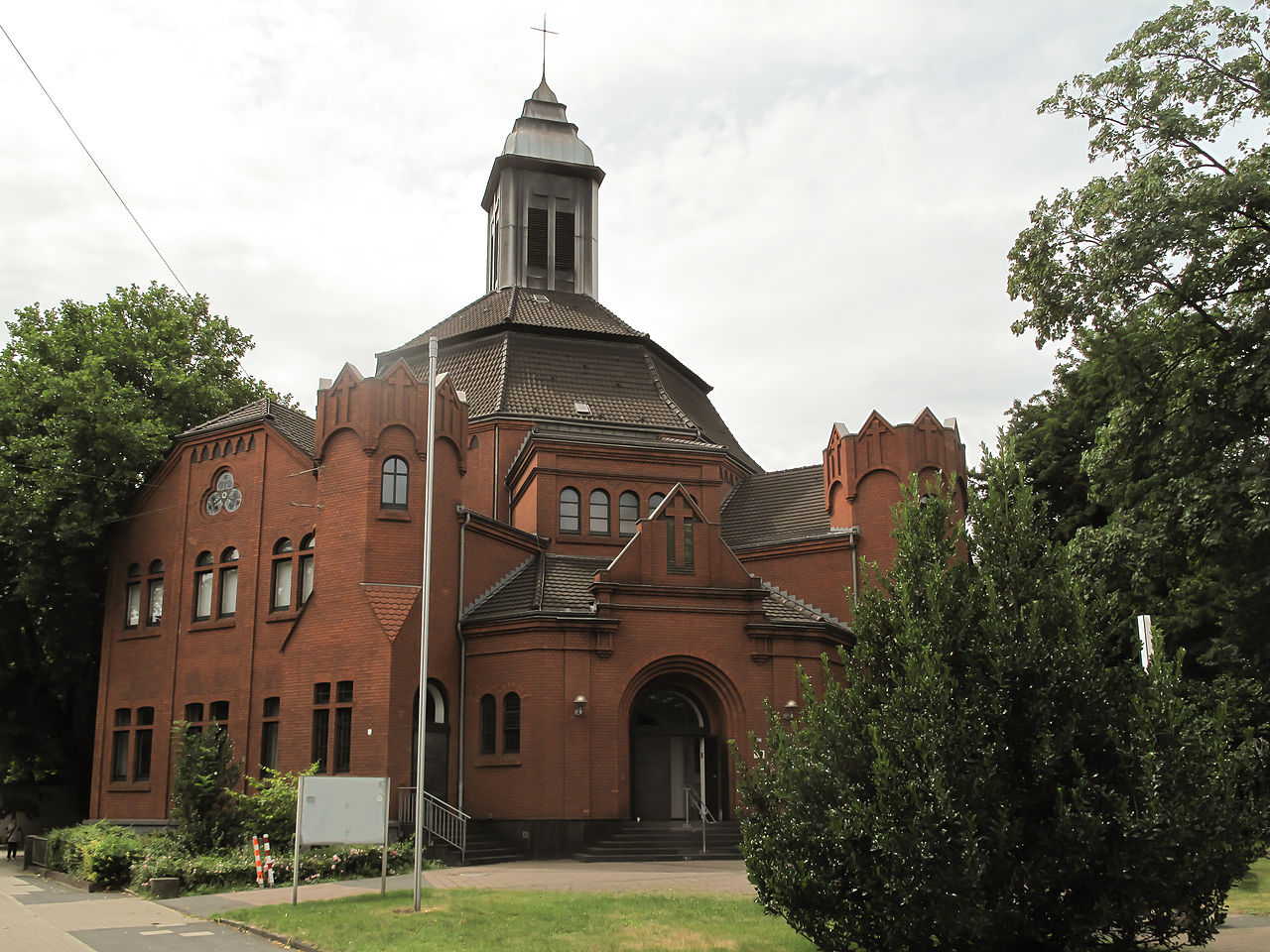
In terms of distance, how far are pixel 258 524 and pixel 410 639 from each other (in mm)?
6098

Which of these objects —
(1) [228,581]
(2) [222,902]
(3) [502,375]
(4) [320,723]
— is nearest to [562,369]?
(3) [502,375]

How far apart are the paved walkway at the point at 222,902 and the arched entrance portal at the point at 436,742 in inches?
122

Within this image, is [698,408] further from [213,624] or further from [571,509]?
[213,624]

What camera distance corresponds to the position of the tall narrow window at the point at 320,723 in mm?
25594

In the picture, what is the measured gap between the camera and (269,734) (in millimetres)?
27203

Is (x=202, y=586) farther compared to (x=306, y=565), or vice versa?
(x=202, y=586)

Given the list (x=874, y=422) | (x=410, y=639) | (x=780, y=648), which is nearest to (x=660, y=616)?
(x=780, y=648)

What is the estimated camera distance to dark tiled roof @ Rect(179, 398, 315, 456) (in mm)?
29230

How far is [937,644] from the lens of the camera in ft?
36.9

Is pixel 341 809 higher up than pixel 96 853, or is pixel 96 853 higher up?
pixel 341 809

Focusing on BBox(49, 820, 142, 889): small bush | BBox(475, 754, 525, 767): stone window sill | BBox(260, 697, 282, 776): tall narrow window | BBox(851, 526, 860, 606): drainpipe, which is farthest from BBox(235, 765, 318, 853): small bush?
BBox(851, 526, 860, 606): drainpipe

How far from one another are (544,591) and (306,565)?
5.76 metres

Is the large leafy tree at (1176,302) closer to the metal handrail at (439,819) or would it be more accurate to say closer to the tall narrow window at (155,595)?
the metal handrail at (439,819)

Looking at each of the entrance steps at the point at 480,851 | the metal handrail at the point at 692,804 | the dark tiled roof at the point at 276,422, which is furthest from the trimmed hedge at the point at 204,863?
the dark tiled roof at the point at 276,422
